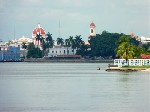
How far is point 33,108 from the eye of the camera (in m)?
46.4

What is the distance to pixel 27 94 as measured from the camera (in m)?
58.6

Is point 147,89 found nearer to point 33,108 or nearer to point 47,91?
point 47,91

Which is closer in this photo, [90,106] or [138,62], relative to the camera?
[90,106]

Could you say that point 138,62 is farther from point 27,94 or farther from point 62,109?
point 62,109

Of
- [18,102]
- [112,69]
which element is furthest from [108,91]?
[112,69]

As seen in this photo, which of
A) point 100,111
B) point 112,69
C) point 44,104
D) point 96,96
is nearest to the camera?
point 100,111

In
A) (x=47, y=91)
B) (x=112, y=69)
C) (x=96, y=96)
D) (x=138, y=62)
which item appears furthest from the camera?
(x=138, y=62)

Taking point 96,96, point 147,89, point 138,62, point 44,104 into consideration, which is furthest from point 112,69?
point 44,104

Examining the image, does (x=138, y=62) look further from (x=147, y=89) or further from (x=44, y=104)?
(x=44, y=104)

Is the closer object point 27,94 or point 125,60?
point 27,94

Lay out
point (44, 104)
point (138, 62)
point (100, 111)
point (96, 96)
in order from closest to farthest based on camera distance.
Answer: point (100, 111) → point (44, 104) → point (96, 96) → point (138, 62)

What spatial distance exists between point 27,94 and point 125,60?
73659 mm

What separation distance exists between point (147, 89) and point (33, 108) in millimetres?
19630

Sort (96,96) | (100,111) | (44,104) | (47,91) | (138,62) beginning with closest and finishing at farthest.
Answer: (100,111), (44,104), (96,96), (47,91), (138,62)
